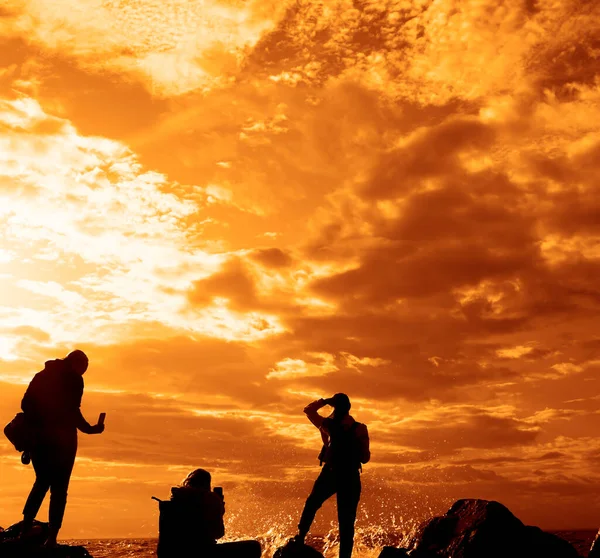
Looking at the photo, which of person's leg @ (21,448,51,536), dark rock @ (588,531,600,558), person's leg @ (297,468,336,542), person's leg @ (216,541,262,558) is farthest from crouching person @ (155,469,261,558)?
dark rock @ (588,531,600,558)

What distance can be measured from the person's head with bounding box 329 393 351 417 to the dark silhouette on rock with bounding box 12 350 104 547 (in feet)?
15.4

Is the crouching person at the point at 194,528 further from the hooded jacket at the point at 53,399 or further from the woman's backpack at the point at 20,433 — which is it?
the woman's backpack at the point at 20,433

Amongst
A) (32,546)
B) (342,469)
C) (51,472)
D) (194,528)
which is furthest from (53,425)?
(342,469)

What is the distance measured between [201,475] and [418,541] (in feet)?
16.3

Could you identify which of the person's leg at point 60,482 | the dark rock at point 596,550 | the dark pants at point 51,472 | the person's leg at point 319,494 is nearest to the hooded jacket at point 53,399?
the dark pants at point 51,472

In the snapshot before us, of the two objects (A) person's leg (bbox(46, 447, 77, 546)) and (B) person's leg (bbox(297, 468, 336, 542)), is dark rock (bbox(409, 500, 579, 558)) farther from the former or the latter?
(A) person's leg (bbox(46, 447, 77, 546))

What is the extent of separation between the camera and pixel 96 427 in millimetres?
13438

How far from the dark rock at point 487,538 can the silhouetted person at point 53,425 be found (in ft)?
22.1

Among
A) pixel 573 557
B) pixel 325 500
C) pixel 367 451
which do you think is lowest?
pixel 573 557

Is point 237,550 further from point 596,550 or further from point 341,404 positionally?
point 596,550

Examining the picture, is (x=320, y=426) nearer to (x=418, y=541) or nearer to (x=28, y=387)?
(x=418, y=541)

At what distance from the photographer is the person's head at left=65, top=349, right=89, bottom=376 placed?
13.1m

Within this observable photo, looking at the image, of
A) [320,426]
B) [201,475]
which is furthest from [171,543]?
[320,426]

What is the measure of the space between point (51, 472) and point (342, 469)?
5282 mm
